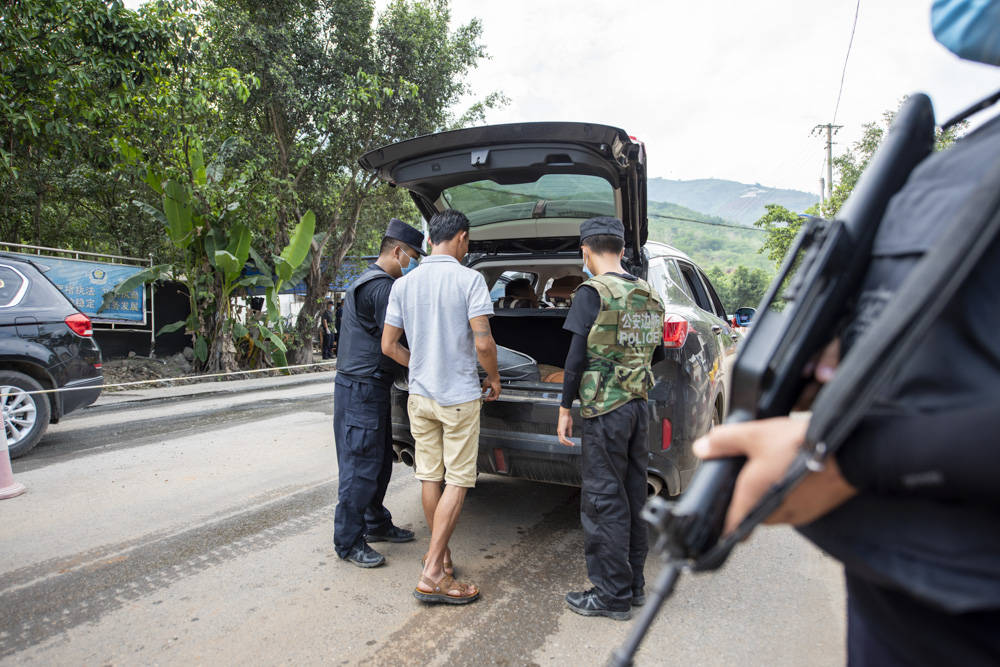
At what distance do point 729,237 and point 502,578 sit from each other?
168 m

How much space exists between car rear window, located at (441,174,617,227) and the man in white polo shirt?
0.90m

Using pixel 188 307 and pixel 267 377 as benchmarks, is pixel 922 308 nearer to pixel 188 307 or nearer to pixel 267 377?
pixel 267 377

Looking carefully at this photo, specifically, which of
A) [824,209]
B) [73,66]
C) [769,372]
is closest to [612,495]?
[769,372]

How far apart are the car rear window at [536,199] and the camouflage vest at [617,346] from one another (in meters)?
0.97

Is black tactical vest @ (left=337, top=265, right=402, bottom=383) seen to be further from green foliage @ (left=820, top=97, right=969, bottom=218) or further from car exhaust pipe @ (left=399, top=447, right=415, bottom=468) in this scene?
green foliage @ (left=820, top=97, right=969, bottom=218)

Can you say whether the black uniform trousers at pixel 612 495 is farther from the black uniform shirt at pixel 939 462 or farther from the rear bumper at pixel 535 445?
the black uniform shirt at pixel 939 462

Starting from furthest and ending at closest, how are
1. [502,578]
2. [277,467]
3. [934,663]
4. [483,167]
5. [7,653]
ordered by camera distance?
[277,467]
[483,167]
[502,578]
[7,653]
[934,663]

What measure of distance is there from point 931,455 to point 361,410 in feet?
9.62

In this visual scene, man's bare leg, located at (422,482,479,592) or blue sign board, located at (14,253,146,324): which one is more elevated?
blue sign board, located at (14,253,146,324)

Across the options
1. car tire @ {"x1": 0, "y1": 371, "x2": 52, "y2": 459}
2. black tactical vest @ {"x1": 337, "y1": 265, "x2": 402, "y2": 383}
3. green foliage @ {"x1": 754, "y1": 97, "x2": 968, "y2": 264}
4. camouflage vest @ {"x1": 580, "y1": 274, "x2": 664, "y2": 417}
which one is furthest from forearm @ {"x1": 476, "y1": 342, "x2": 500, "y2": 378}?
green foliage @ {"x1": 754, "y1": 97, "x2": 968, "y2": 264}

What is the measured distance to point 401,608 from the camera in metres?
2.85

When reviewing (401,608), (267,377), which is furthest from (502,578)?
(267,377)

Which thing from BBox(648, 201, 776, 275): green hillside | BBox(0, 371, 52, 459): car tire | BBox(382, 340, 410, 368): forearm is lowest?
BBox(0, 371, 52, 459): car tire

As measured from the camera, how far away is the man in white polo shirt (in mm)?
3008
